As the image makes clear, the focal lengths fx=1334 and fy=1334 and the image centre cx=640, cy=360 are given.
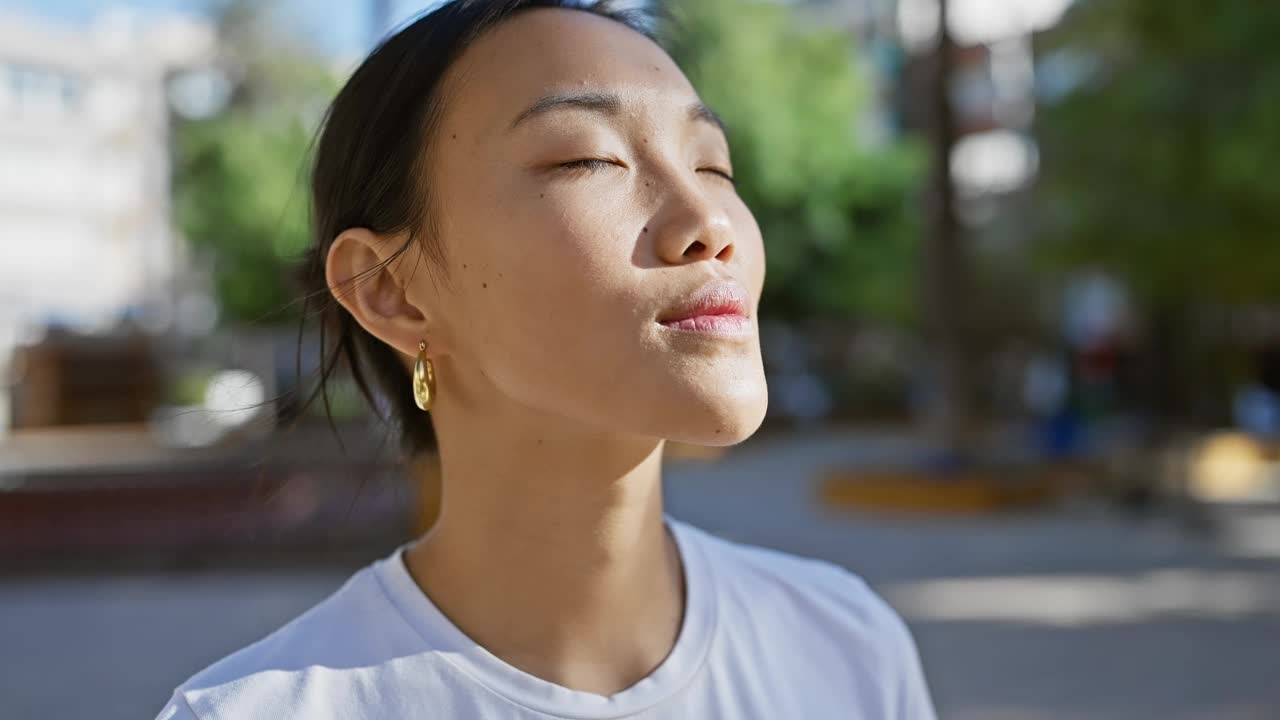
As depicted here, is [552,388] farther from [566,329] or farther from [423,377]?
[423,377]

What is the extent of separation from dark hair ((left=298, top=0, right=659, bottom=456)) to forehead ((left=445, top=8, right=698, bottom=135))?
0.02 m

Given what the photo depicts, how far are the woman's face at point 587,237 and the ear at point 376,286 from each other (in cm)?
3

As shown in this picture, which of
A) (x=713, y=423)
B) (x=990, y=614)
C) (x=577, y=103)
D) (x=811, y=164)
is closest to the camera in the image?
(x=713, y=423)

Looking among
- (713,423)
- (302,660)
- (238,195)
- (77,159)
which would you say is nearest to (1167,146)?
(713,423)

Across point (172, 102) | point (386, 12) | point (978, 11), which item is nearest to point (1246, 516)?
point (386, 12)

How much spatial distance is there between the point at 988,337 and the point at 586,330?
93.3ft

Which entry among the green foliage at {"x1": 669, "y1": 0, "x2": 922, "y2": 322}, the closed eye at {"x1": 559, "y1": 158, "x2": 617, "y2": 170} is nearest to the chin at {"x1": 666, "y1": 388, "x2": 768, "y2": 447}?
the closed eye at {"x1": 559, "y1": 158, "x2": 617, "y2": 170}

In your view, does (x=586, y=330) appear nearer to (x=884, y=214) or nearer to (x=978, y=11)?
(x=884, y=214)

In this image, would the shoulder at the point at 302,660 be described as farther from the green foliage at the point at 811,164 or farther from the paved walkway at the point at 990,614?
the green foliage at the point at 811,164

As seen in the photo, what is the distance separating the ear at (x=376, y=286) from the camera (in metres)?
1.36

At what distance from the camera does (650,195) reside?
4.16 ft

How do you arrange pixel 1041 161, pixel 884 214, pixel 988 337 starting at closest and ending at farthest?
pixel 1041 161, pixel 884 214, pixel 988 337

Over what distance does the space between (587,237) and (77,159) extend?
151ft

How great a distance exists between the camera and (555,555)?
1338 mm
